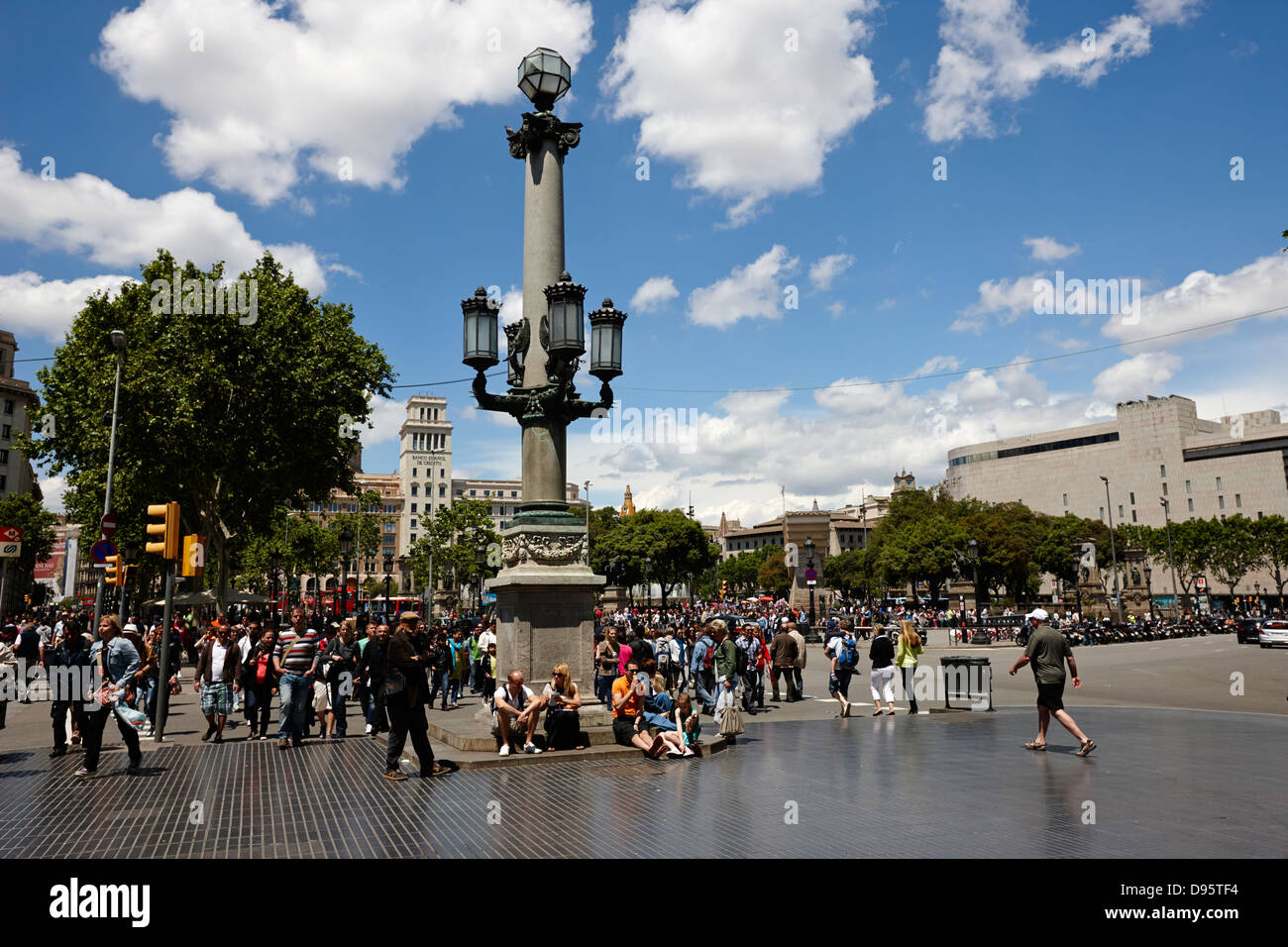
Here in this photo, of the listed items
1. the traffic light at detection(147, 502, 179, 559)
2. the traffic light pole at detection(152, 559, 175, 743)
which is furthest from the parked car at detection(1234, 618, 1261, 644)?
the traffic light at detection(147, 502, 179, 559)

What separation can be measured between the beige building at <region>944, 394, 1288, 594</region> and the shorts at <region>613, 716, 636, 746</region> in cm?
11101

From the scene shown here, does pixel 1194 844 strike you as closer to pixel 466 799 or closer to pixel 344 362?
pixel 466 799

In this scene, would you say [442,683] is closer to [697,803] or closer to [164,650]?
[164,650]

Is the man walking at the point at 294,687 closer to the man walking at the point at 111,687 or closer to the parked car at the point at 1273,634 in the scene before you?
the man walking at the point at 111,687

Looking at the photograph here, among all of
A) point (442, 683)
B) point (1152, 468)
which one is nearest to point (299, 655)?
point (442, 683)

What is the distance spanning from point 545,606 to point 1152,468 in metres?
123

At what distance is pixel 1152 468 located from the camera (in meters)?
113

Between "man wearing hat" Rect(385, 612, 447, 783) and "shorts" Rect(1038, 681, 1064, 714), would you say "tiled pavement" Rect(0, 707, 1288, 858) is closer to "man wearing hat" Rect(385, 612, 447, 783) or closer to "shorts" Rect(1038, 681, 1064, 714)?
"man wearing hat" Rect(385, 612, 447, 783)

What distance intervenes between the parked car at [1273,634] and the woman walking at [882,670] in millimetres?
32764

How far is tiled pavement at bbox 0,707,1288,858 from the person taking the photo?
6.55 metres

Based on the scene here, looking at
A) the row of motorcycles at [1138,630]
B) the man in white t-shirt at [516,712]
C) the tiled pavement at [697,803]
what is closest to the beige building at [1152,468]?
the row of motorcycles at [1138,630]

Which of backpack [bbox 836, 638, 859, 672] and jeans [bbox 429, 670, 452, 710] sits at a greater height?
backpack [bbox 836, 638, 859, 672]

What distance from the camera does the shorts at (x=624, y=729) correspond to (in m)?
11.0

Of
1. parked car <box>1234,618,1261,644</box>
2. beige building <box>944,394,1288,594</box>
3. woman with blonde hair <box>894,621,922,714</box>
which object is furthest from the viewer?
beige building <box>944,394,1288,594</box>
